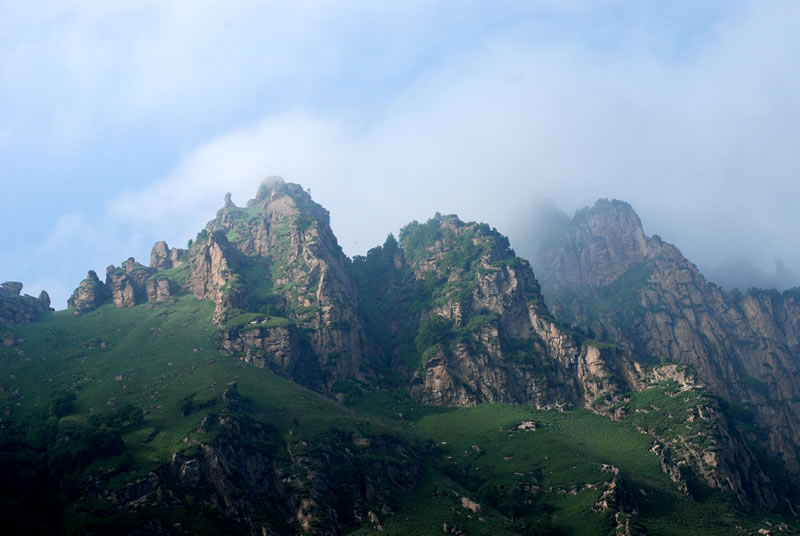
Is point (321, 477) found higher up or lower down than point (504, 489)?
higher up

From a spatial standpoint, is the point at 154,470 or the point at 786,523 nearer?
the point at 154,470

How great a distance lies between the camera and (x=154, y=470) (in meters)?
165

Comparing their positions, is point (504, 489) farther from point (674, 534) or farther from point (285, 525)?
point (285, 525)

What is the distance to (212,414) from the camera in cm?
19350

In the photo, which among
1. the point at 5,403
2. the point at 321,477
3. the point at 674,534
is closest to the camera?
the point at 674,534

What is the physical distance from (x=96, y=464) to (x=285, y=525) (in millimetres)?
50903

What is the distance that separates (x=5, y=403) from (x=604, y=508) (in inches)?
6970

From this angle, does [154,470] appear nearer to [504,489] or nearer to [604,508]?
[504,489]

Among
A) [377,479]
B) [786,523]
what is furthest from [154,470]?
[786,523]

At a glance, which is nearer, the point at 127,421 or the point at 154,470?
the point at 154,470

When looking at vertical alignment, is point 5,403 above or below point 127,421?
above

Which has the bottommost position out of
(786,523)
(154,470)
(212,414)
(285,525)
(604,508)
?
(786,523)

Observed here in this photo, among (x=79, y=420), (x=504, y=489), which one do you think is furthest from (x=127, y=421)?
(x=504, y=489)

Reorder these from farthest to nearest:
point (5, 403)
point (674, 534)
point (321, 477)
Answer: point (5, 403)
point (321, 477)
point (674, 534)
